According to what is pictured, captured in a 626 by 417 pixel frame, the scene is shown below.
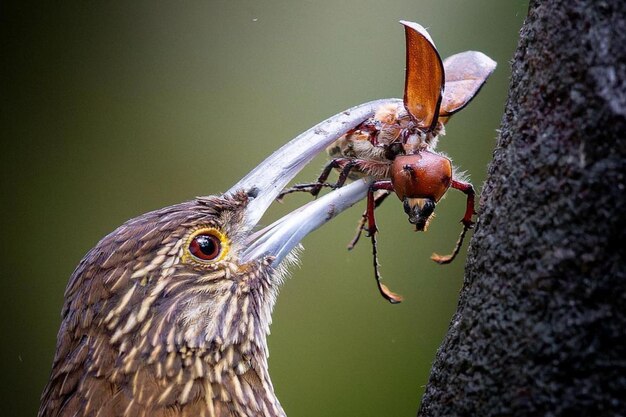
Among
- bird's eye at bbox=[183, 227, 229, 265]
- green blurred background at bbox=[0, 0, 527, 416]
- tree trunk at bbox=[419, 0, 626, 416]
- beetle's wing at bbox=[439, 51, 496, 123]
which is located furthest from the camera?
green blurred background at bbox=[0, 0, 527, 416]

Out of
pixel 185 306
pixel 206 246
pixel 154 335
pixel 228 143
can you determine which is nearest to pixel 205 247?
pixel 206 246

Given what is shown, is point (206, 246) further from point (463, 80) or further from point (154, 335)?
point (463, 80)

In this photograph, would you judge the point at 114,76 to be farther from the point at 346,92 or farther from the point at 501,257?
the point at 501,257

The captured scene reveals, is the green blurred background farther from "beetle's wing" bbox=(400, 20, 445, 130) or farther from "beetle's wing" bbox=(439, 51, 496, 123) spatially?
"beetle's wing" bbox=(400, 20, 445, 130)

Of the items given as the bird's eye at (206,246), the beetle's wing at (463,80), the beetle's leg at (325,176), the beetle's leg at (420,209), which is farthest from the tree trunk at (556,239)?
the bird's eye at (206,246)

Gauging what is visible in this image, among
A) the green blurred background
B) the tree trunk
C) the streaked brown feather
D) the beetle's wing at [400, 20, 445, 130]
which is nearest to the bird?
the streaked brown feather

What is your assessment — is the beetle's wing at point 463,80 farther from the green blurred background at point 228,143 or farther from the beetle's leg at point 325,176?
the green blurred background at point 228,143

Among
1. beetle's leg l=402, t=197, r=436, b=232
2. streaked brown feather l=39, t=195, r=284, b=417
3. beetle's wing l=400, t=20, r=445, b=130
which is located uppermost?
beetle's wing l=400, t=20, r=445, b=130
